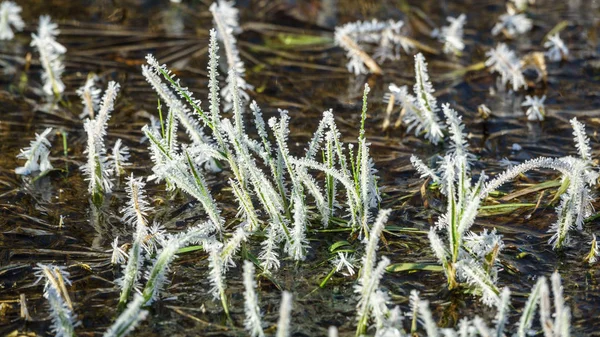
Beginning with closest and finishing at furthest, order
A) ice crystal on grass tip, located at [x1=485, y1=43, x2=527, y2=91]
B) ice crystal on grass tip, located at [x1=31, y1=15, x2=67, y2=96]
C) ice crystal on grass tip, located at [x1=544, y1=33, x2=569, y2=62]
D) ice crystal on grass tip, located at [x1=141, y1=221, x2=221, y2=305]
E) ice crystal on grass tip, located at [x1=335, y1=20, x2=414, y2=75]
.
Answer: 1. ice crystal on grass tip, located at [x1=141, y1=221, x2=221, y2=305]
2. ice crystal on grass tip, located at [x1=31, y1=15, x2=67, y2=96]
3. ice crystal on grass tip, located at [x1=485, y1=43, x2=527, y2=91]
4. ice crystal on grass tip, located at [x1=335, y1=20, x2=414, y2=75]
5. ice crystal on grass tip, located at [x1=544, y1=33, x2=569, y2=62]

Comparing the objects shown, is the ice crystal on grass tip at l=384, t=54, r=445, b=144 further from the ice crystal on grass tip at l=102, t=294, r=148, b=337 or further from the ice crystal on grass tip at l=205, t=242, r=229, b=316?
the ice crystal on grass tip at l=102, t=294, r=148, b=337

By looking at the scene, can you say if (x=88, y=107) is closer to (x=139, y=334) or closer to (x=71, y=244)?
(x=71, y=244)

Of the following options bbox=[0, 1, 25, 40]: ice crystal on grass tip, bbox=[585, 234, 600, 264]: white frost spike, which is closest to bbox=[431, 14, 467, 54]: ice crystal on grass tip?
bbox=[585, 234, 600, 264]: white frost spike

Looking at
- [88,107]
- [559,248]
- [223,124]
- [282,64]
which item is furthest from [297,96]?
[559,248]

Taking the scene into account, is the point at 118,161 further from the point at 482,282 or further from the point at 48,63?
the point at 482,282

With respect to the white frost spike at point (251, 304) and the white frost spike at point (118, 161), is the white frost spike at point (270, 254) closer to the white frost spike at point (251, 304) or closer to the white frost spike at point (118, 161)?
the white frost spike at point (251, 304)

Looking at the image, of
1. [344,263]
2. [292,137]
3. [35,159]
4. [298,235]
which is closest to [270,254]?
[298,235]

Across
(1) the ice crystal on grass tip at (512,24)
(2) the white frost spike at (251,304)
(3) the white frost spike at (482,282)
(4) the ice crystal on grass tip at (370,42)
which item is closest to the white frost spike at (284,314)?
(2) the white frost spike at (251,304)
